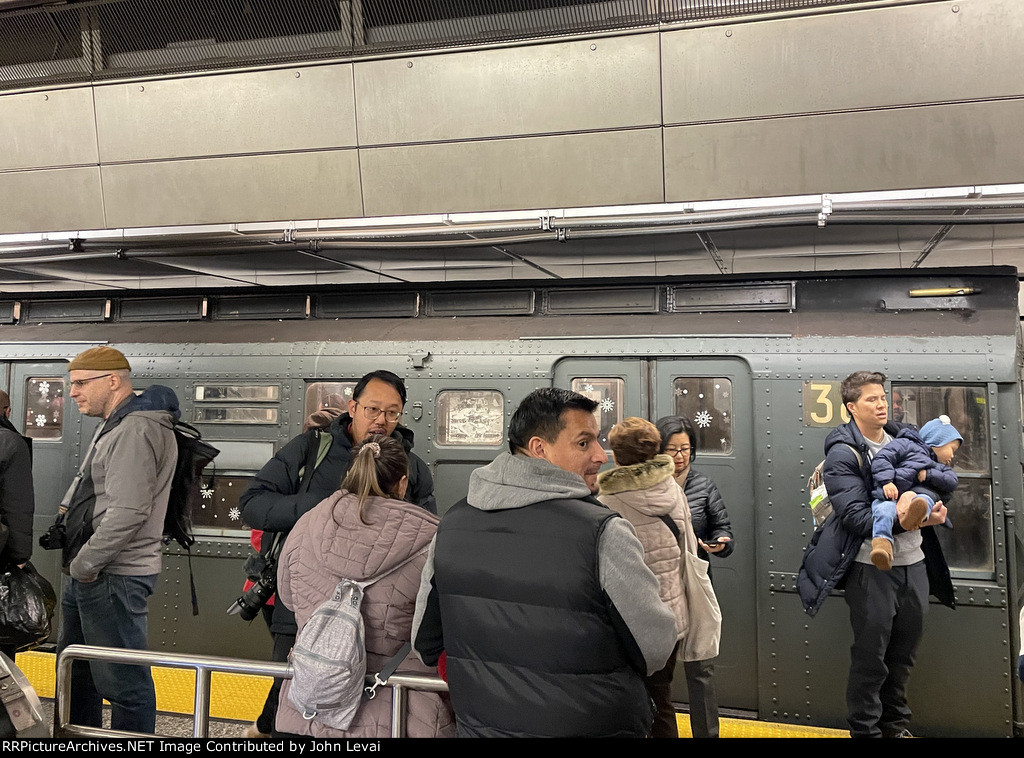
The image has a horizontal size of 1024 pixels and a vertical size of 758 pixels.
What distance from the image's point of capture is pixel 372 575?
2.76 meters

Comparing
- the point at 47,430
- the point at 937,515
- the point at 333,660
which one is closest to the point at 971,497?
the point at 937,515

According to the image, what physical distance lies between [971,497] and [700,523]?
5.75 ft

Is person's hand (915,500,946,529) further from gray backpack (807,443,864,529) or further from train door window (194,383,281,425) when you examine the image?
train door window (194,383,281,425)

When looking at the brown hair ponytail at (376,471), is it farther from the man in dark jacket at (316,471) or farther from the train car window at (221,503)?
the train car window at (221,503)

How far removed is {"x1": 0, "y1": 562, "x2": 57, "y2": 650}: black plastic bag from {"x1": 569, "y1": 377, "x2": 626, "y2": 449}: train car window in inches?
137

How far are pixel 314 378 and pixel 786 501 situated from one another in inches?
144

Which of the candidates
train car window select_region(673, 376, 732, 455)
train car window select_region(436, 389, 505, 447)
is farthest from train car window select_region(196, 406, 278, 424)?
train car window select_region(673, 376, 732, 455)

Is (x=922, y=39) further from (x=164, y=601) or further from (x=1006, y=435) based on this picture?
(x=164, y=601)

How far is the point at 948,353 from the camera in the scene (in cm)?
515

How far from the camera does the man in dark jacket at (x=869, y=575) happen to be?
4.36 meters

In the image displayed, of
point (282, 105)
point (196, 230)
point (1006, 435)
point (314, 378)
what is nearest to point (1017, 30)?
point (1006, 435)

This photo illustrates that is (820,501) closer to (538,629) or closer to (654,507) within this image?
(654,507)

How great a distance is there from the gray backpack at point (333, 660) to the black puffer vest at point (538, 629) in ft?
1.39

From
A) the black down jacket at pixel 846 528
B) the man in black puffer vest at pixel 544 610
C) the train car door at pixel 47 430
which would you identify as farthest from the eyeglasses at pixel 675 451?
the train car door at pixel 47 430
